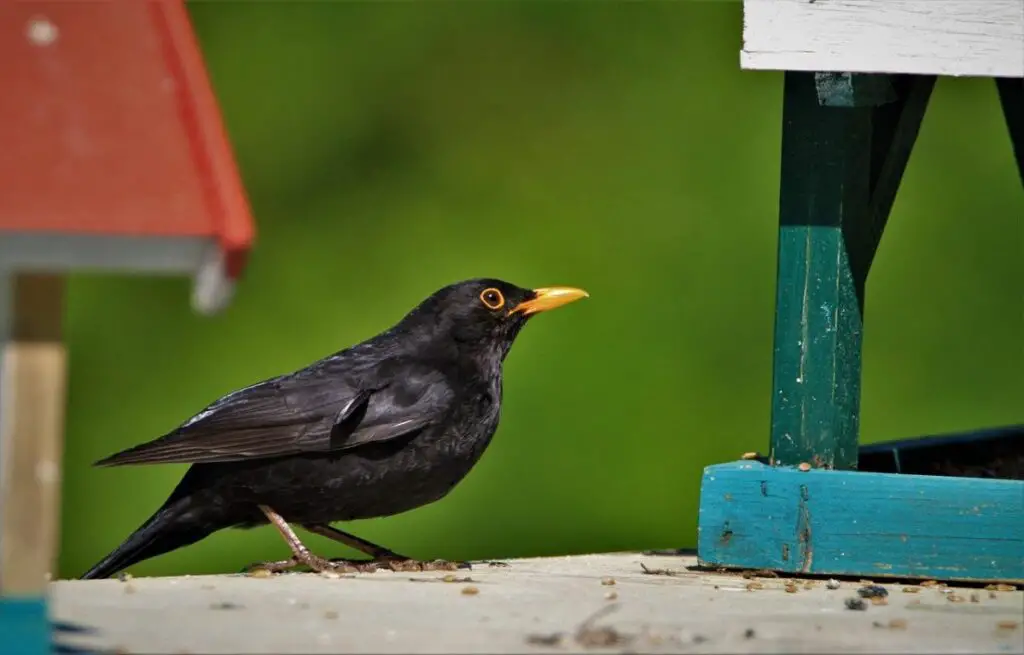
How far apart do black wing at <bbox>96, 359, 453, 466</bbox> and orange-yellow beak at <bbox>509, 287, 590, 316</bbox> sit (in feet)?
2.24

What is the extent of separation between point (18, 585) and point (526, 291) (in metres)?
3.44

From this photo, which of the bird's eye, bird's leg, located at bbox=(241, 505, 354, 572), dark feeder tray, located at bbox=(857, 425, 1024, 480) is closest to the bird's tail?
bird's leg, located at bbox=(241, 505, 354, 572)

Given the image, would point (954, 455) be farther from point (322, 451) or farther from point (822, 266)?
point (322, 451)

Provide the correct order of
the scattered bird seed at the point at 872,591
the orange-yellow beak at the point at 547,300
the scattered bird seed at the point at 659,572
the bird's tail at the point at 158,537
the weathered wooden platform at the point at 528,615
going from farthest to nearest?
1. the orange-yellow beak at the point at 547,300
2. the bird's tail at the point at 158,537
3. the scattered bird seed at the point at 659,572
4. the scattered bird seed at the point at 872,591
5. the weathered wooden platform at the point at 528,615

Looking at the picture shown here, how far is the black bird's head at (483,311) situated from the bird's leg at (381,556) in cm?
73

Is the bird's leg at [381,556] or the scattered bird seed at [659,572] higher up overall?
the scattered bird seed at [659,572]

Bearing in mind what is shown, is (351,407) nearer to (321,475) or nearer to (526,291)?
(321,475)

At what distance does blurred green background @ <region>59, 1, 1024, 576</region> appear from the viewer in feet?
21.2

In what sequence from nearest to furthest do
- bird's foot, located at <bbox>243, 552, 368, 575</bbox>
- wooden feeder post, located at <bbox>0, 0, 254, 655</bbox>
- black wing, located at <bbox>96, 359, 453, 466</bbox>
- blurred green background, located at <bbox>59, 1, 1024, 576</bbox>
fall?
wooden feeder post, located at <bbox>0, 0, 254, 655</bbox> < bird's foot, located at <bbox>243, 552, 368, 575</bbox> < black wing, located at <bbox>96, 359, 453, 466</bbox> < blurred green background, located at <bbox>59, 1, 1024, 576</bbox>

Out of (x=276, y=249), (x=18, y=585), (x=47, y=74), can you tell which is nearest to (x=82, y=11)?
(x=47, y=74)

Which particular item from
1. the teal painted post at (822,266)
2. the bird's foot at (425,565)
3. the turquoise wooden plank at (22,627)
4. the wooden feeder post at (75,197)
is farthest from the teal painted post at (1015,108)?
the turquoise wooden plank at (22,627)

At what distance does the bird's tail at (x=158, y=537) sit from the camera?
547cm

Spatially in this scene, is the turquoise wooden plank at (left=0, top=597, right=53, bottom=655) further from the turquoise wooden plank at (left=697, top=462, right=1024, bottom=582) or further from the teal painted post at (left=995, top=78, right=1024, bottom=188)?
the teal painted post at (left=995, top=78, right=1024, bottom=188)

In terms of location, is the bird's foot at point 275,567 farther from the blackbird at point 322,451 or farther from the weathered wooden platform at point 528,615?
the weathered wooden platform at point 528,615
